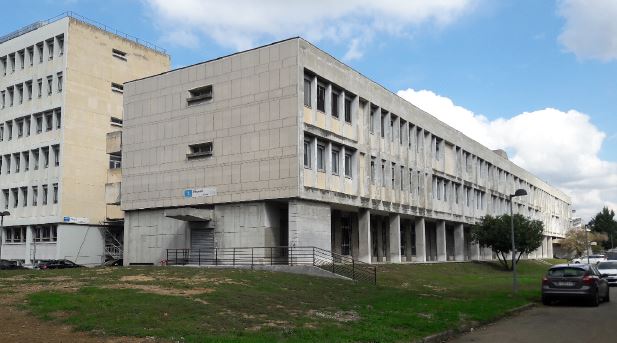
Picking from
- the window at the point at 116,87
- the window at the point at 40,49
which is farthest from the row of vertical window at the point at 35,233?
the window at the point at 40,49

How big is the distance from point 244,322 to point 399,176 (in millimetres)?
32027

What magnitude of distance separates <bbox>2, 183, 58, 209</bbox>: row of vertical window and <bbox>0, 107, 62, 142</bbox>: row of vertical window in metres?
5.22

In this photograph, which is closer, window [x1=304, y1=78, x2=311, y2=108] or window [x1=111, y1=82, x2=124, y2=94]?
window [x1=304, y1=78, x2=311, y2=108]

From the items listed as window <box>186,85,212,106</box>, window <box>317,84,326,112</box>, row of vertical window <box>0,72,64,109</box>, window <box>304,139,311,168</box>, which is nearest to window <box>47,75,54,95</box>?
row of vertical window <box>0,72,64,109</box>

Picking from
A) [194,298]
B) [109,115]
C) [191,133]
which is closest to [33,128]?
[109,115]

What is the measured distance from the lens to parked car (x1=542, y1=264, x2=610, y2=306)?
65.4 ft

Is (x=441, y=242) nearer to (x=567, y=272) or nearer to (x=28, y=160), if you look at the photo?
(x=567, y=272)

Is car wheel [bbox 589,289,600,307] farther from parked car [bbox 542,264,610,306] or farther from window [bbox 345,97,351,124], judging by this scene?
window [bbox 345,97,351,124]

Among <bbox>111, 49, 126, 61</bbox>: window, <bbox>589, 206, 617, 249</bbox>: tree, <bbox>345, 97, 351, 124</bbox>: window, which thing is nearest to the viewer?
<bbox>345, 97, 351, 124</bbox>: window

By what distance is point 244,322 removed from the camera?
42.6 ft

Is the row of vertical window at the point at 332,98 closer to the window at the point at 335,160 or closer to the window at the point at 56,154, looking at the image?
the window at the point at 335,160

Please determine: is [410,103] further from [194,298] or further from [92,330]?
[92,330]

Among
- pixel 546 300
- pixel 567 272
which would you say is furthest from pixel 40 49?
pixel 567 272

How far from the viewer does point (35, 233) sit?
5375 cm
